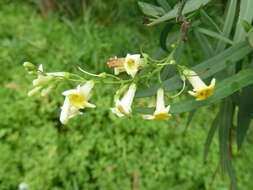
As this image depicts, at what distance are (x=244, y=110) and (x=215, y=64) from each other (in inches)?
8.9

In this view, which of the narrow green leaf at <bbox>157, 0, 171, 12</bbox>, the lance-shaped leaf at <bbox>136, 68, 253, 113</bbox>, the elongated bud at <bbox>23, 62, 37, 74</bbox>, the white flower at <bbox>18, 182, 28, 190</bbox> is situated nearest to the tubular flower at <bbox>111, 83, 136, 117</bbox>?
the lance-shaped leaf at <bbox>136, 68, 253, 113</bbox>

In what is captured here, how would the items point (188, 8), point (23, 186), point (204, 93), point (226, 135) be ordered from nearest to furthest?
point (204, 93), point (188, 8), point (226, 135), point (23, 186)

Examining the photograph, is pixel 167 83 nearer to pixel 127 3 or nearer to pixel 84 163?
pixel 84 163

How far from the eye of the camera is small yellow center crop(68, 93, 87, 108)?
0.71 metres

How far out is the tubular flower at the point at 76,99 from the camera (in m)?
0.71

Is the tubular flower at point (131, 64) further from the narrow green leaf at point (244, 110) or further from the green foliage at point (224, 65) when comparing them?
the narrow green leaf at point (244, 110)

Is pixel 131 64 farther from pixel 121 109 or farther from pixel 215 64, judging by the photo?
→ pixel 215 64

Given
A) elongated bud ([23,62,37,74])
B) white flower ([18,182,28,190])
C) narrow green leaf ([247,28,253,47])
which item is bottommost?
white flower ([18,182,28,190])

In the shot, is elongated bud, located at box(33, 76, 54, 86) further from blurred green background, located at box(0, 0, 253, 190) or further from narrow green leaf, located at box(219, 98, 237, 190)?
blurred green background, located at box(0, 0, 253, 190)

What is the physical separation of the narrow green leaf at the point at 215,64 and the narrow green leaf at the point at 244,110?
16 cm

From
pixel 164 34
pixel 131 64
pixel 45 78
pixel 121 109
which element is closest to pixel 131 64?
pixel 131 64

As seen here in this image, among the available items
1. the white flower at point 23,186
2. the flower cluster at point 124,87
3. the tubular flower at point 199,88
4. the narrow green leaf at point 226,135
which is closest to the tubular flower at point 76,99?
the flower cluster at point 124,87

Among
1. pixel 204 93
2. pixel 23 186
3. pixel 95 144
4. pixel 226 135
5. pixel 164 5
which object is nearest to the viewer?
pixel 204 93

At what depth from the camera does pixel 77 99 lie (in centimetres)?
72
